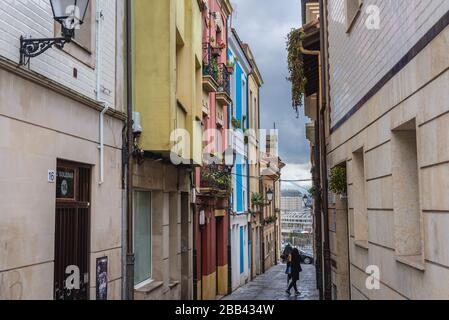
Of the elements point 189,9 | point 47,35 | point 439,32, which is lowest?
point 439,32

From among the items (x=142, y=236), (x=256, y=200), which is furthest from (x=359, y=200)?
(x=256, y=200)

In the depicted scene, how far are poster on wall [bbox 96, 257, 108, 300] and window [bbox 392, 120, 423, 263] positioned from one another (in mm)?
4364

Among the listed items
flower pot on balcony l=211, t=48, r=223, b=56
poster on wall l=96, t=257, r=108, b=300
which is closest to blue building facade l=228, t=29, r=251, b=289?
flower pot on balcony l=211, t=48, r=223, b=56

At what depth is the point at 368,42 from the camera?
8047 mm

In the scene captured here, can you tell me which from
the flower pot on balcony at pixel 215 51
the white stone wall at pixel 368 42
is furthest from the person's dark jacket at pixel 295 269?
the white stone wall at pixel 368 42

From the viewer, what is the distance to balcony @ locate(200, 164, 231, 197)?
17.9 metres

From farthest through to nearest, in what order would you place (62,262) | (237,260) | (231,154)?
1. (237,260)
2. (231,154)
3. (62,262)

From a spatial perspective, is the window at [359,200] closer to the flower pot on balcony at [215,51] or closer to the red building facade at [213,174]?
the red building facade at [213,174]

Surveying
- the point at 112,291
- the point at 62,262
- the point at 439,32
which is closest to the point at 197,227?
the point at 112,291

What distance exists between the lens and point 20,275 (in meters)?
6.12

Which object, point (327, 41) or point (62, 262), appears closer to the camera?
point (62, 262)

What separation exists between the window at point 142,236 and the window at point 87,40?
3300 millimetres

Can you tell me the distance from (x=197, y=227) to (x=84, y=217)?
9025mm

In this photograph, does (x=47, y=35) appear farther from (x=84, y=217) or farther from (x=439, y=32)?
(x=439, y=32)
